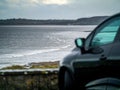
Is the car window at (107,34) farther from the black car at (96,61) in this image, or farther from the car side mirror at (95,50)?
the car side mirror at (95,50)

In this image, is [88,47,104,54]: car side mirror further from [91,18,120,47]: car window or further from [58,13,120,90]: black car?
[91,18,120,47]: car window

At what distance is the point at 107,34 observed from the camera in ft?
17.7

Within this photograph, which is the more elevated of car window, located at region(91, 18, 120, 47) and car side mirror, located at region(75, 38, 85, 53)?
car window, located at region(91, 18, 120, 47)

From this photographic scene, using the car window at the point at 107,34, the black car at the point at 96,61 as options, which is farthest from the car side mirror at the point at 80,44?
the car window at the point at 107,34

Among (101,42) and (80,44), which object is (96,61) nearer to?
(101,42)

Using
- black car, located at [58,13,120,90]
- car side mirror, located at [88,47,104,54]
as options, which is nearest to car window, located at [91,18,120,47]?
black car, located at [58,13,120,90]

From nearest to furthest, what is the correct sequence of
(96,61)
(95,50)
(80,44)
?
(96,61)
(95,50)
(80,44)

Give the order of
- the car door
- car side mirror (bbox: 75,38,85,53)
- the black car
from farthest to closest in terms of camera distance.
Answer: car side mirror (bbox: 75,38,85,53) < the car door < the black car

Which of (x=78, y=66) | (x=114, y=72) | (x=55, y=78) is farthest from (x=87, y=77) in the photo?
(x=55, y=78)

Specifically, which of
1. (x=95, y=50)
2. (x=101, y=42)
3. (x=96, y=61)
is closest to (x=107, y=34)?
(x=101, y=42)

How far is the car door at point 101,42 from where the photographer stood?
5.12 meters

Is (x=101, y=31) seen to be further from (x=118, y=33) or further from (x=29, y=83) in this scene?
(x=29, y=83)

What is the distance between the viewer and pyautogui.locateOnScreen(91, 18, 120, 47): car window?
521cm

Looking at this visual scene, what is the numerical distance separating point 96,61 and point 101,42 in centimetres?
38
